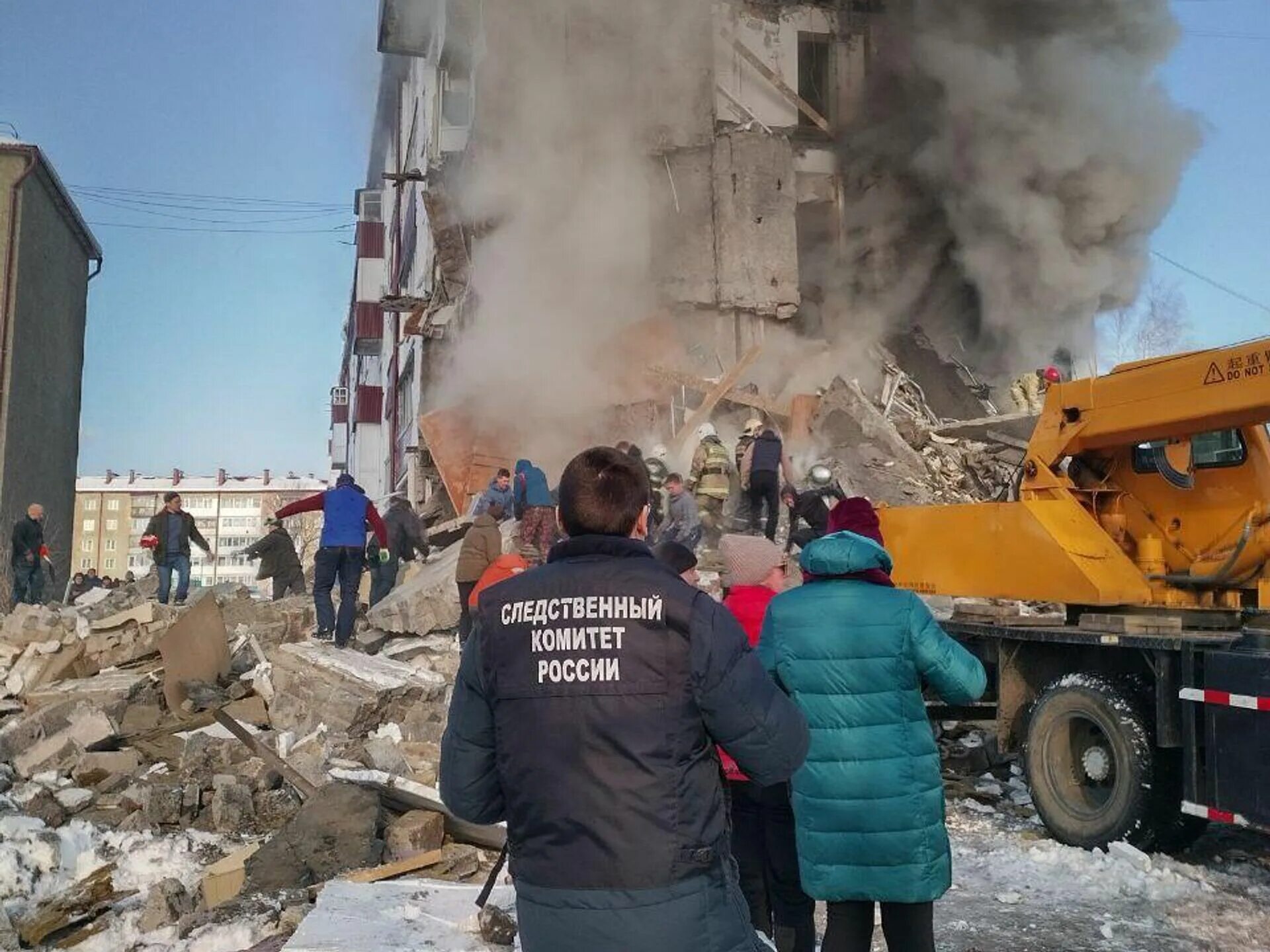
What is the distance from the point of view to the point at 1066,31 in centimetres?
1898

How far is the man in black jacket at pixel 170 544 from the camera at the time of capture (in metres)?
13.9

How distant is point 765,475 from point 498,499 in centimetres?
335

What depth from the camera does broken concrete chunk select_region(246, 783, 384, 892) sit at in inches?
200

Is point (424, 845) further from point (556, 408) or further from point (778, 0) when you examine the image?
point (778, 0)

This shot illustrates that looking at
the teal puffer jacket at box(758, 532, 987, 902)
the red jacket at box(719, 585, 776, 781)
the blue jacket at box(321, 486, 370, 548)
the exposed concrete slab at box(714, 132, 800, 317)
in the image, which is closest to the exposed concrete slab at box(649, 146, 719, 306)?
the exposed concrete slab at box(714, 132, 800, 317)

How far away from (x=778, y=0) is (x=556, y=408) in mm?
9552

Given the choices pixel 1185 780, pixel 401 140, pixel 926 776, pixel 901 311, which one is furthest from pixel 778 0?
pixel 926 776

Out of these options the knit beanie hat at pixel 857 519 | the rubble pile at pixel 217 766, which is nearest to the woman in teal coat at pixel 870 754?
the knit beanie hat at pixel 857 519

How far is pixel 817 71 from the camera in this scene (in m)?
20.9

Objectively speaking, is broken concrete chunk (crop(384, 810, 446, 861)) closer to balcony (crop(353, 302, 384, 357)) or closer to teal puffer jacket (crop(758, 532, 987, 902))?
teal puffer jacket (crop(758, 532, 987, 902))

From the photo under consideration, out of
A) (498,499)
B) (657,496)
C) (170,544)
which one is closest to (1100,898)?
(657,496)

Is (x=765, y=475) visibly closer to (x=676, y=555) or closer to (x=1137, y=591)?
(x=1137, y=591)

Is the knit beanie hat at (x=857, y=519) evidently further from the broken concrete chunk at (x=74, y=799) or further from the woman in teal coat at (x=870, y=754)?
the broken concrete chunk at (x=74, y=799)

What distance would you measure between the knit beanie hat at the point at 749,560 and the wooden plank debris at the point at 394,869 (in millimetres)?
2251
